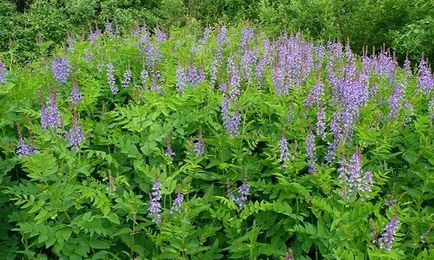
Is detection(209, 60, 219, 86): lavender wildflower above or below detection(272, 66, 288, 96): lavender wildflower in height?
below

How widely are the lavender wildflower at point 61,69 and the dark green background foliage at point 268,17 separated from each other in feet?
2.12

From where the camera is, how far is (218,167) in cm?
332

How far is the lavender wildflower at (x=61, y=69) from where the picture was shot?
407 cm

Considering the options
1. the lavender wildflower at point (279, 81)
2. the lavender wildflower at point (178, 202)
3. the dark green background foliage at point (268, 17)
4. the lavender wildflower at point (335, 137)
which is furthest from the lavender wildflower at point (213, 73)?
the dark green background foliage at point (268, 17)

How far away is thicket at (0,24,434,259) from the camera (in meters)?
2.91

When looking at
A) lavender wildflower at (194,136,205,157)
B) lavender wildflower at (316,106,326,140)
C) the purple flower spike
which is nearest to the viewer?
lavender wildflower at (194,136,205,157)

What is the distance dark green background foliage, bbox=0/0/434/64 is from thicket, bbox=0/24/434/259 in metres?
1.57

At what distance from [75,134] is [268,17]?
6.37 metres

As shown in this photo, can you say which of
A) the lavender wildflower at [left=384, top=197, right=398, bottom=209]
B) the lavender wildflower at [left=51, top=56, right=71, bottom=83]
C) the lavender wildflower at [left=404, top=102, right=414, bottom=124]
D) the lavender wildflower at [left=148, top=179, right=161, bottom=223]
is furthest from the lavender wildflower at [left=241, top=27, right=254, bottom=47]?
the lavender wildflower at [left=148, top=179, right=161, bottom=223]

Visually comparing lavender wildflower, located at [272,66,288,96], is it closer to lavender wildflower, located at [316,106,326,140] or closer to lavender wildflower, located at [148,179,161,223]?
lavender wildflower, located at [316,106,326,140]

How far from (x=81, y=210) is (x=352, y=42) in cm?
630

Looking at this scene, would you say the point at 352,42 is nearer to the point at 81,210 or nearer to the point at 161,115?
the point at 161,115

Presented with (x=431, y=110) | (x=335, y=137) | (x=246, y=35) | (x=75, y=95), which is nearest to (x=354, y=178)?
(x=335, y=137)

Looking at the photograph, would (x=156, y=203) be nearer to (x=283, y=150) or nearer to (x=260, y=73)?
(x=283, y=150)
